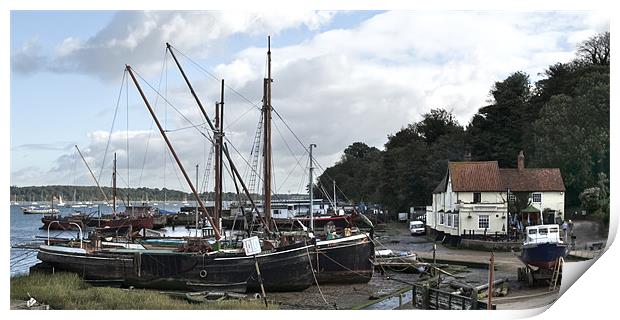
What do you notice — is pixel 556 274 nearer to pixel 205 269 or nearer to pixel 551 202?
pixel 205 269

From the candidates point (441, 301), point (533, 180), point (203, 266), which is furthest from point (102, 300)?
point (533, 180)

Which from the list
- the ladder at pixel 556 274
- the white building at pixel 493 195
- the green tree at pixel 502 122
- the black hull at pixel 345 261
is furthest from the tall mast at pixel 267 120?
the green tree at pixel 502 122

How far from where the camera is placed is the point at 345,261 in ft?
87.1

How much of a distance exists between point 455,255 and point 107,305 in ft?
62.8

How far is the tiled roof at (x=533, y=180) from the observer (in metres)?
36.4

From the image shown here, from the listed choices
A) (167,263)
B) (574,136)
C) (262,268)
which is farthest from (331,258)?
(574,136)

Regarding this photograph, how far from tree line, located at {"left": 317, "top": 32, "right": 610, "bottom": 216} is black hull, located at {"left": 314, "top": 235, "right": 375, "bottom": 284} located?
1297 centimetres

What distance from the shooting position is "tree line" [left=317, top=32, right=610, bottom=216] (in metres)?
35.0

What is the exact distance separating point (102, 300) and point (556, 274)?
14145 millimetres

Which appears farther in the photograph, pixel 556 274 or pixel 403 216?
pixel 403 216

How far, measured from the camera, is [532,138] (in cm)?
4756

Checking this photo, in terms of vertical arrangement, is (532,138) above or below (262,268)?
above

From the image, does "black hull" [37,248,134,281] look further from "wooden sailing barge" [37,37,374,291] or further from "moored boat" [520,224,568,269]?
"moored boat" [520,224,568,269]

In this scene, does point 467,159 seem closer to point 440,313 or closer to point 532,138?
point 532,138
